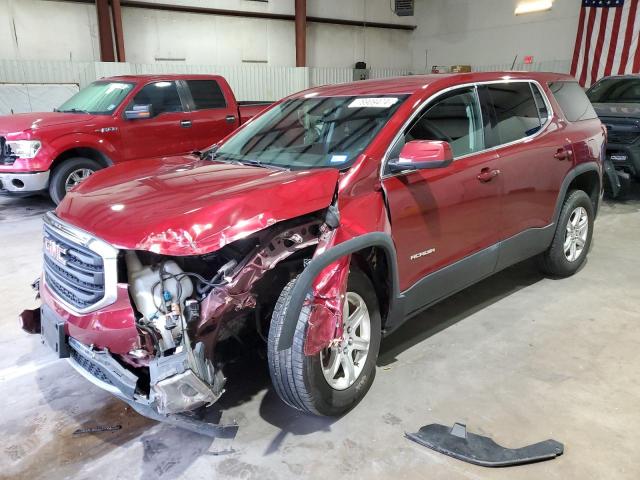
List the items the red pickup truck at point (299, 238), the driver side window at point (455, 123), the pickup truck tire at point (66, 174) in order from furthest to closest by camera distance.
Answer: the pickup truck tire at point (66, 174) → the driver side window at point (455, 123) → the red pickup truck at point (299, 238)

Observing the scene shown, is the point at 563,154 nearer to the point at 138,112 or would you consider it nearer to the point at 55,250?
the point at 55,250

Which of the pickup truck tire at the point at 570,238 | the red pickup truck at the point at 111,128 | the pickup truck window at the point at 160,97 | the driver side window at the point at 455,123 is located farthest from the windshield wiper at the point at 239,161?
the pickup truck window at the point at 160,97

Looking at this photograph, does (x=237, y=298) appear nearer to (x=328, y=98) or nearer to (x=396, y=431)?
(x=396, y=431)

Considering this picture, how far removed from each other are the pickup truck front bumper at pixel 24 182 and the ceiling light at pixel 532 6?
13.9m

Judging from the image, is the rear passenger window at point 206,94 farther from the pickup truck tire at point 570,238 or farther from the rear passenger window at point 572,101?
the pickup truck tire at point 570,238

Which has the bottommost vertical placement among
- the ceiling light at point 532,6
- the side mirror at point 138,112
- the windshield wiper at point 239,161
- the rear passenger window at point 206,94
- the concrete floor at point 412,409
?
the concrete floor at point 412,409

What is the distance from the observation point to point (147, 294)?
2.15 metres

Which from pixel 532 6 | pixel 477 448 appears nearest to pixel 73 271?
pixel 477 448

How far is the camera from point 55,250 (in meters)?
2.47

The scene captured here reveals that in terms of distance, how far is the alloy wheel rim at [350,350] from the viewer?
8.37 ft

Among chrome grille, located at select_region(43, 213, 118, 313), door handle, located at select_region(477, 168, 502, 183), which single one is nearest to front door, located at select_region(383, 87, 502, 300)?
door handle, located at select_region(477, 168, 502, 183)

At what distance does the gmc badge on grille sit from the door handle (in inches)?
96.6

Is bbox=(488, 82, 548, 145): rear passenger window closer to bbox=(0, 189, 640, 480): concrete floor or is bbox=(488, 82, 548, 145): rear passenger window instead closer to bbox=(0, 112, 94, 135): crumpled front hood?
bbox=(0, 189, 640, 480): concrete floor

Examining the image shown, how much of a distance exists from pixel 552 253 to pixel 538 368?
1.51 metres
